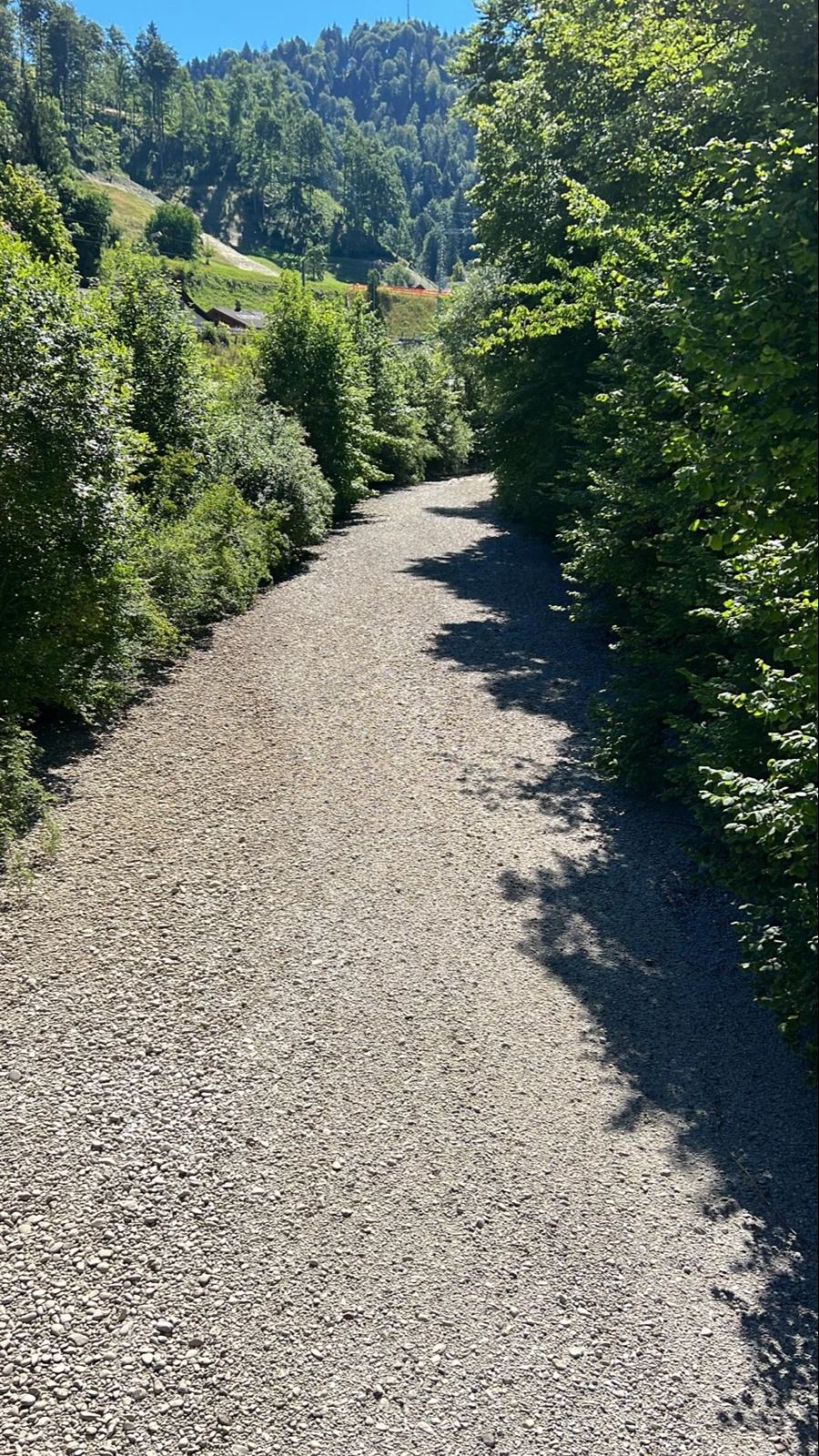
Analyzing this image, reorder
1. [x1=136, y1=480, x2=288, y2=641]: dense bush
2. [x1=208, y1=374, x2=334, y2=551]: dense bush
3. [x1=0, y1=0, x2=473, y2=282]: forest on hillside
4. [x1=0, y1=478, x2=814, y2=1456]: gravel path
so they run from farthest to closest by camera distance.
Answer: [x1=0, y1=0, x2=473, y2=282]: forest on hillside, [x1=208, y1=374, x2=334, y2=551]: dense bush, [x1=136, y1=480, x2=288, y2=641]: dense bush, [x1=0, y1=478, x2=814, y2=1456]: gravel path

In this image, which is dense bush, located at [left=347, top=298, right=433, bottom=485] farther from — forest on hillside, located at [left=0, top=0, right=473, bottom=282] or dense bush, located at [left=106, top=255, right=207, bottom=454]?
forest on hillside, located at [left=0, top=0, right=473, bottom=282]

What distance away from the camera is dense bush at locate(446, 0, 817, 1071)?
3.46 metres

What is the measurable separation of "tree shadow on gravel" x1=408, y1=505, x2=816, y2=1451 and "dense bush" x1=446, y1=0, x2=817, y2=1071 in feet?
1.43

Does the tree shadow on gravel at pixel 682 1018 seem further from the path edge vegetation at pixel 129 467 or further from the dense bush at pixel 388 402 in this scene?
the dense bush at pixel 388 402

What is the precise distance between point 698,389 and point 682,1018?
12.1 ft

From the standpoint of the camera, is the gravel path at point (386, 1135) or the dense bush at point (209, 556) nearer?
the gravel path at point (386, 1135)

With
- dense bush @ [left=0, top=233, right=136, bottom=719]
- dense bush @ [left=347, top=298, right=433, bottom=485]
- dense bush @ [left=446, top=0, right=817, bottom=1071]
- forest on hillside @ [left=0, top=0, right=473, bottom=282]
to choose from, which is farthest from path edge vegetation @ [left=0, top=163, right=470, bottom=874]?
forest on hillside @ [left=0, top=0, right=473, bottom=282]

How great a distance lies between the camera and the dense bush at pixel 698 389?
11.4ft

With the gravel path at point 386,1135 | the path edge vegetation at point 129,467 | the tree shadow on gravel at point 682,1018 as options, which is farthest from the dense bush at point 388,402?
the gravel path at point 386,1135

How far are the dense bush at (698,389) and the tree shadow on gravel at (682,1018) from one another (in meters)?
0.44

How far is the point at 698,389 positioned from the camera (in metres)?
3.96

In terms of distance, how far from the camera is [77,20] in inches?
4454

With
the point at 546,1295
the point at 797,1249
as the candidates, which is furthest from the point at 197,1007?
the point at 797,1249

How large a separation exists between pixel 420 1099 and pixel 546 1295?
4.00 feet
